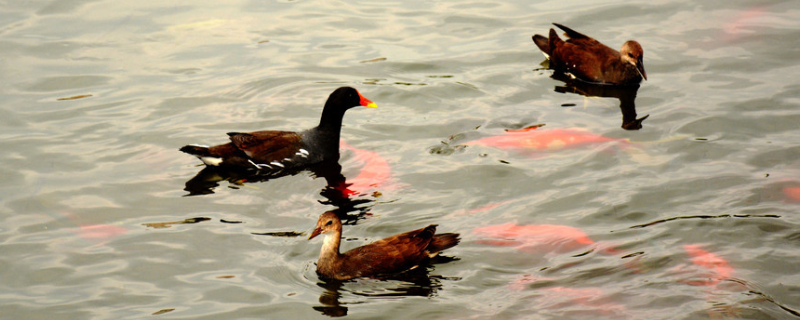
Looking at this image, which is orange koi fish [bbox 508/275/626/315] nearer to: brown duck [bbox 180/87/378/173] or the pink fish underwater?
the pink fish underwater

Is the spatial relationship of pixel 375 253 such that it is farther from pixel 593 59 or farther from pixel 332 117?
pixel 593 59

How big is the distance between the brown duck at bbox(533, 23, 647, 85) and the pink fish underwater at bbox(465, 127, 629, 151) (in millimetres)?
1864

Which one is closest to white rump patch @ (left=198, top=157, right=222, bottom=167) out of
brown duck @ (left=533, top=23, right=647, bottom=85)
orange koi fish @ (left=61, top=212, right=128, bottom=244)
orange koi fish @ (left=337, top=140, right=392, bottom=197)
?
orange koi fish @ (left=337, top=140, right=392, bottom=197)

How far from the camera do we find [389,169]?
36.4 feet

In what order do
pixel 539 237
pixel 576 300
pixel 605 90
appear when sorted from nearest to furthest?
pixel 576 300 → pixel 539 237 → pixel 605 90

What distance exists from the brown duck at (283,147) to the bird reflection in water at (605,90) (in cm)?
328

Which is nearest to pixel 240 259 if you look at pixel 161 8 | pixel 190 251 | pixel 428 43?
pixel 190 251

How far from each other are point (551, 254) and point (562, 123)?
3464mm

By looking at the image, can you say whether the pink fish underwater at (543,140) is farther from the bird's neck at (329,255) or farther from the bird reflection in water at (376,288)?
the bird's neck at (329,255)

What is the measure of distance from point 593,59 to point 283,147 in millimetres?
4746

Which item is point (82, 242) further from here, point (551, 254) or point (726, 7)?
point (726, 7)

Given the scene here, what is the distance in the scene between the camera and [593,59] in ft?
44.9

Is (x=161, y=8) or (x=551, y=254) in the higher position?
(x=161, y=8)

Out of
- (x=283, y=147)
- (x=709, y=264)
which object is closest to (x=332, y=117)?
(x=283, y=147)
